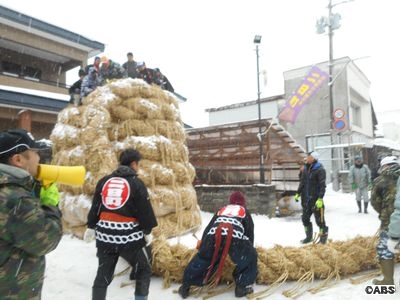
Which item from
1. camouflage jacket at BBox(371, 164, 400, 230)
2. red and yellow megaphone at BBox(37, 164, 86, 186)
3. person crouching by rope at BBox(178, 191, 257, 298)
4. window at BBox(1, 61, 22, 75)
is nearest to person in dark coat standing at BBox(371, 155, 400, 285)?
camouflage jacket at BBox(371, 164, 400, 230)

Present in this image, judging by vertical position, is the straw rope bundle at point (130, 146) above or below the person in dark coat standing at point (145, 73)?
below

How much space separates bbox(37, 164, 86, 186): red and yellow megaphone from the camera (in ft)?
6.81

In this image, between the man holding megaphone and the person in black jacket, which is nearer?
the man holding megaphone

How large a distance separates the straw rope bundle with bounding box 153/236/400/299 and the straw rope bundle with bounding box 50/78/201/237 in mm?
1654

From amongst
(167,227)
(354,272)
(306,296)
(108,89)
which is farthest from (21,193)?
(108,89)

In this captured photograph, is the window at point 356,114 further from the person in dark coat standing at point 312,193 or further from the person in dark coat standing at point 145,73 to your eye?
the person in dark coat standing at point 145,73

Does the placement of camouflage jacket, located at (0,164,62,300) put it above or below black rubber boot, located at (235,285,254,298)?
above

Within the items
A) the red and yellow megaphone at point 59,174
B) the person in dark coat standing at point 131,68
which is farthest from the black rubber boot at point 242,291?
the person in dark coat standing at point 131,68

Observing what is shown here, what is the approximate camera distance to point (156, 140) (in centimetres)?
668

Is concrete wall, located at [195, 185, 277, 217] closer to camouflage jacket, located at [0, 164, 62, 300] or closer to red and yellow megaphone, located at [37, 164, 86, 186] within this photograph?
red and yellow megaphone, located at [37, 164, 86, 186]

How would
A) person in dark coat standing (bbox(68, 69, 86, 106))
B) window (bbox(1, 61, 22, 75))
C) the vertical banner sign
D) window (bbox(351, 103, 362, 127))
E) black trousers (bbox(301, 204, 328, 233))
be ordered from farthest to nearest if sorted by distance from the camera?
window (bbox(351, 103, 362, 127)) → window (bbox(1, 61, 22, 75)) → the vertical banner sign → person in dark coat standing (bbox(68, 69, 86, 106)) → black trousers (bbox(301, 204, 328, 233))

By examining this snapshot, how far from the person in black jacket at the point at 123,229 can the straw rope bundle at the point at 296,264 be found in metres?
0.97

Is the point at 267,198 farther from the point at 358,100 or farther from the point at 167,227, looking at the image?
the point at 358,100

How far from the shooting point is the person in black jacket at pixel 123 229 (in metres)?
3.30
